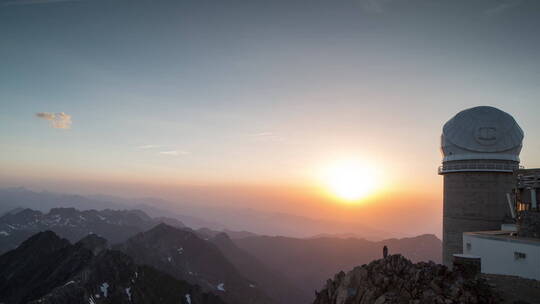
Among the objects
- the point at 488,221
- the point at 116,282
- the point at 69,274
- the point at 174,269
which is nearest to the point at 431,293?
the point at 488,221

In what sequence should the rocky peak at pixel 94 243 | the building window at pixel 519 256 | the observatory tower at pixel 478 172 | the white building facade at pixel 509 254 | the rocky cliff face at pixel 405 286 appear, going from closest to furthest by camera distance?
the rocky cliff face at pixel 405 286 < the white building facade at pixel 509 254 < the building window at pixel 519 256 < the observatory tower at pixel 478 172 < the rocky peak at pixel 94 243

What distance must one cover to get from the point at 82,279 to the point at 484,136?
312 ft

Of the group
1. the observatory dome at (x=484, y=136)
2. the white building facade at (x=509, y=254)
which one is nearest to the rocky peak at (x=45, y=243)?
the observatory dome at (x=484, y=136)

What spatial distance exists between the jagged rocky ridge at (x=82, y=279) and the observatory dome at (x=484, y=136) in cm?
8476

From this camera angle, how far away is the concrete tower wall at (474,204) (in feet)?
115

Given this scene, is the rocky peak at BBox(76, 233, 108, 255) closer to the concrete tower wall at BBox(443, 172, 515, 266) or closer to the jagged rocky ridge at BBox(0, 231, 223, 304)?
the jagged rocky ridge at BBox(0, 231, 223, 304)

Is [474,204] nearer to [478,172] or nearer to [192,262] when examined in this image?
[478,172]

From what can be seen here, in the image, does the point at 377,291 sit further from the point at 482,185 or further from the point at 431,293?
the point at 482,185

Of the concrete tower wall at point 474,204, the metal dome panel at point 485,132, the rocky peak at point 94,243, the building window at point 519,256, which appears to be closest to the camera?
the building window at point 519,256

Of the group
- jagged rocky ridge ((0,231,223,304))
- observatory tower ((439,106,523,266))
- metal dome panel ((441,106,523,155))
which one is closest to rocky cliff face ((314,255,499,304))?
observatory tower ((439,106,523,266))

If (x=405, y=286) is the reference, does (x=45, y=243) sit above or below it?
below

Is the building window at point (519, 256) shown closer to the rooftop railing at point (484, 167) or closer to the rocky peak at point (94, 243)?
the rooftop railing at point (484, 167)

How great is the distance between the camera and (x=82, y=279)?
87.7 metres

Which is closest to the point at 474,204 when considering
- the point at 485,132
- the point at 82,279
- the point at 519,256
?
the point at 485,132
